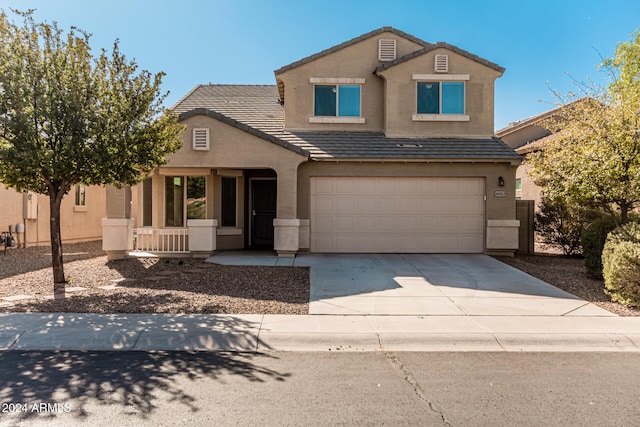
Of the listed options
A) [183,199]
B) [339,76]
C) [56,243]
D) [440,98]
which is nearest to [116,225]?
[183,199]

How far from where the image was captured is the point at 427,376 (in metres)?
4.83

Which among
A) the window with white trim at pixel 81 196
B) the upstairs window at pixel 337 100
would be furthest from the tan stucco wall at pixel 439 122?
the window with white trim at pixel 81 196

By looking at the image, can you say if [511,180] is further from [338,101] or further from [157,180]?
[157,180]

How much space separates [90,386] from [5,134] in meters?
5.78

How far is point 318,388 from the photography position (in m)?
4.46

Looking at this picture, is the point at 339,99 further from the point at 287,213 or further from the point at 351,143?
the point at 287,213

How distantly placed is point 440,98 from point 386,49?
2.50m

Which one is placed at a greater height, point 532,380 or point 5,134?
point 5,134

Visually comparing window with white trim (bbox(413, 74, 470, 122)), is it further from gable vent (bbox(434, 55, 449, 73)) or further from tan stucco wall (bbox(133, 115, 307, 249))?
tan stucco wall (bbox(133, 115, 307, 249))

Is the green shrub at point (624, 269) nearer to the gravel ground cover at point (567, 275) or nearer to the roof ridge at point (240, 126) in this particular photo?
the gravel ground cover at point (567, 275)

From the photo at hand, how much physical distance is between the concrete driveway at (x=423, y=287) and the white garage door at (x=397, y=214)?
63cm

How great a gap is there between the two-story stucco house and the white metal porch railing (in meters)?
0.06

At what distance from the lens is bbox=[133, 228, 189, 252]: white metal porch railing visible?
12.7 meters

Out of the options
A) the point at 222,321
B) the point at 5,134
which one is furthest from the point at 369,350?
the point at 5,134
